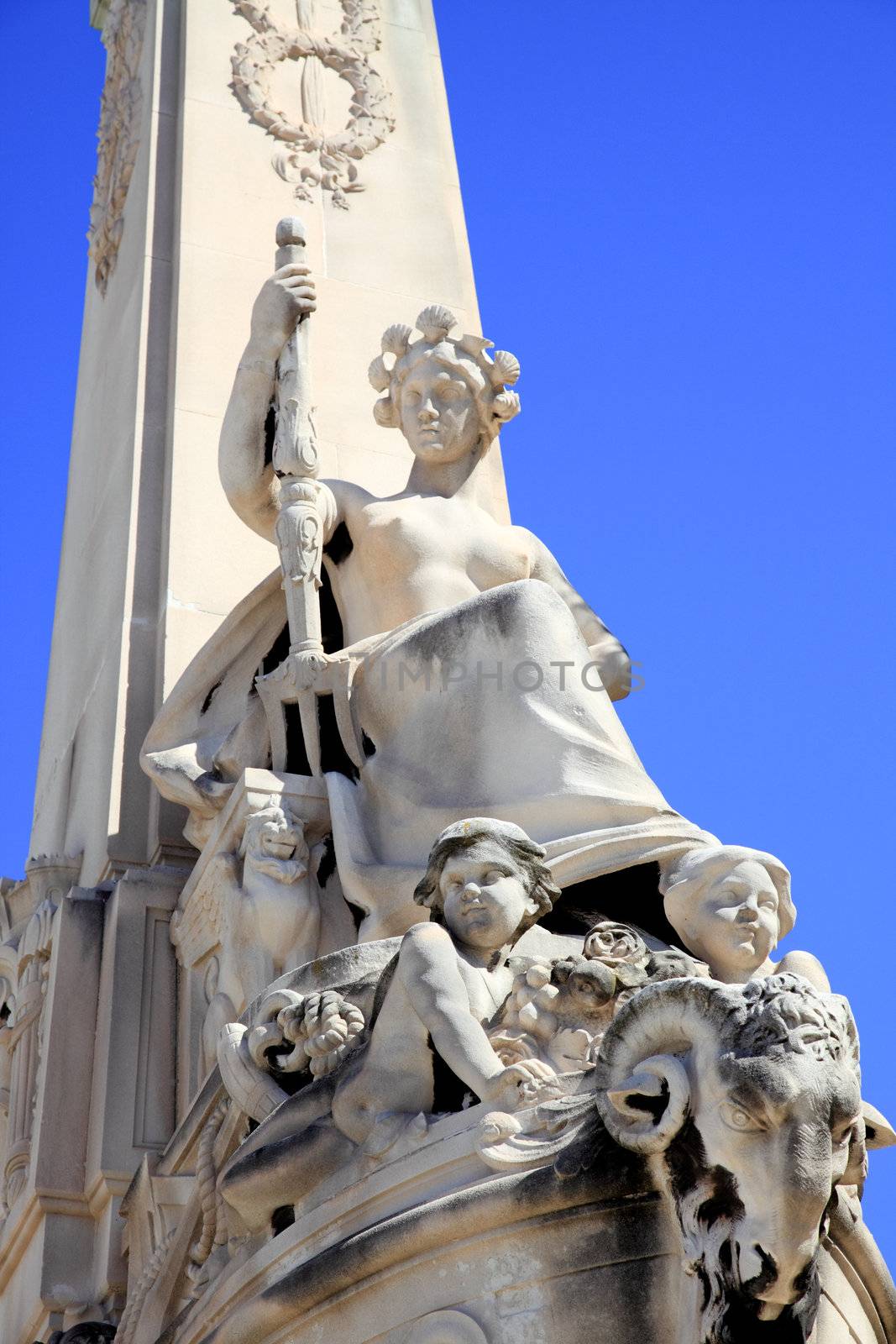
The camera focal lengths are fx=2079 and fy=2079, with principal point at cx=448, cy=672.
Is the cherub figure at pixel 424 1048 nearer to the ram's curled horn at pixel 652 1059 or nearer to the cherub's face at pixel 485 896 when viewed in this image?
the cherub's face at pixel 485 896

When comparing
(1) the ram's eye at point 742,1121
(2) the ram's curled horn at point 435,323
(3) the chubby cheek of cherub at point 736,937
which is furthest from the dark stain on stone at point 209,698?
(1) the ram's eye at point 742,1121

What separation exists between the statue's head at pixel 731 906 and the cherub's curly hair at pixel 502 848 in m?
0.62

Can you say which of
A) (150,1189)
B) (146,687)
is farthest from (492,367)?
(150,1189)

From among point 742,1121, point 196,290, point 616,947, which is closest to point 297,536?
point 616,947

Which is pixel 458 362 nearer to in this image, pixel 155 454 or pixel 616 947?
pixel 155 454

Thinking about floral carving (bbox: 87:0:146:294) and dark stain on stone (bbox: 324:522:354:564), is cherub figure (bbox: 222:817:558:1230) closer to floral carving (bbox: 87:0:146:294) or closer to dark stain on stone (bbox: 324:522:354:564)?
dark stain on stone (bbox: 324:522:354:564)

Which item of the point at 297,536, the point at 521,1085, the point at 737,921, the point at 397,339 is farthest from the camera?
the point at 397,339

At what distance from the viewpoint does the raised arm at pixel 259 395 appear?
30.5 feet

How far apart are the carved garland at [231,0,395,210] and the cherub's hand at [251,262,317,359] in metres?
3.79

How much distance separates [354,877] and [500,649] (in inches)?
41.9

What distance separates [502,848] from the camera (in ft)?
21.9

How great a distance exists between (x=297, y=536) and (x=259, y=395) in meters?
0.81

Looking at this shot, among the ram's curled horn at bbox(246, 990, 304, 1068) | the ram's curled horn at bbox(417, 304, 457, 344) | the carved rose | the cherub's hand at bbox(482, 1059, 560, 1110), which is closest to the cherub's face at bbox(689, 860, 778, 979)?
the carved rose

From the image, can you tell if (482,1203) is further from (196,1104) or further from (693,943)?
(196,1104)
